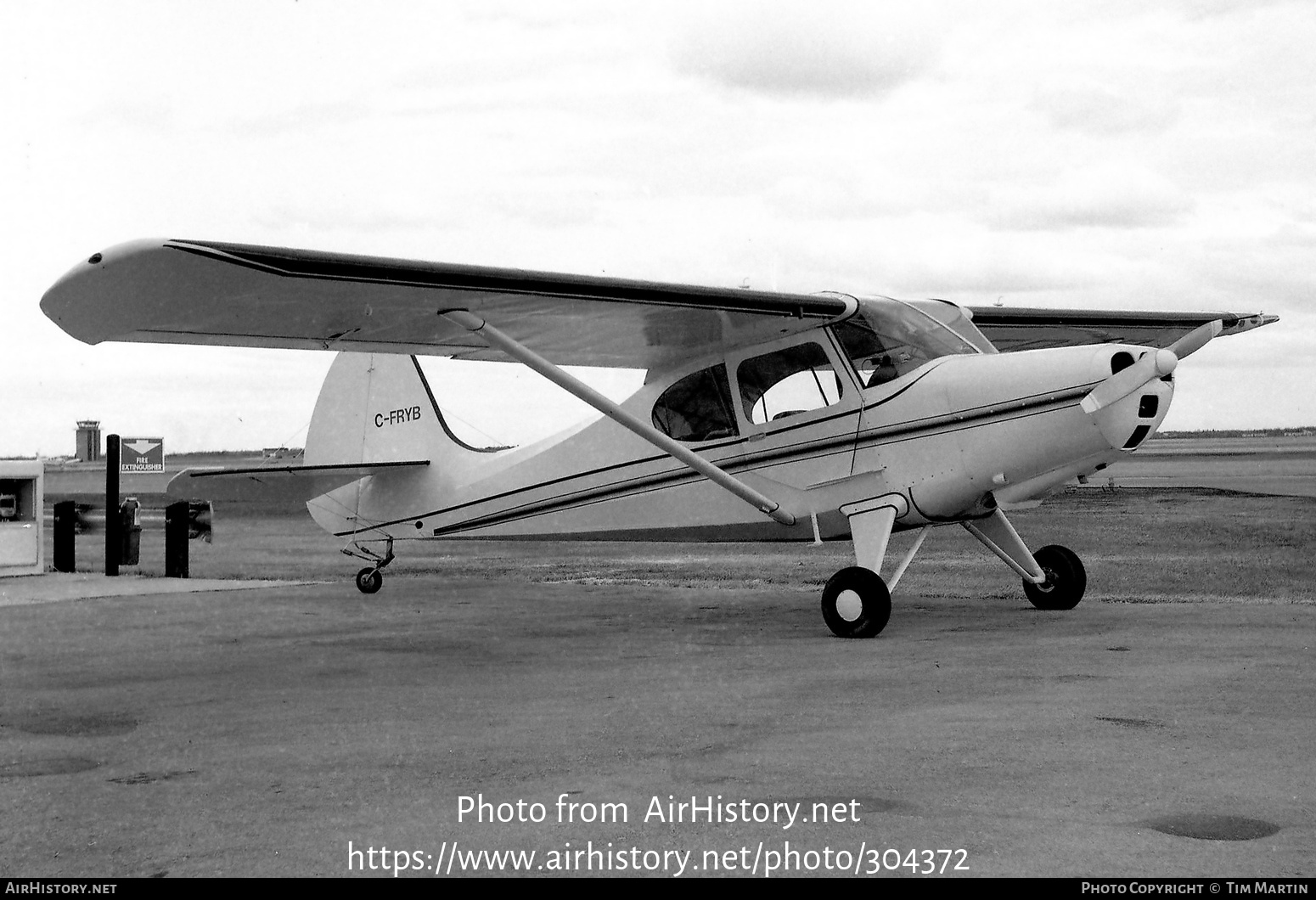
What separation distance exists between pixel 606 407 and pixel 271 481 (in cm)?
501

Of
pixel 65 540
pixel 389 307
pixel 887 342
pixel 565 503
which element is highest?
pixel 389 307

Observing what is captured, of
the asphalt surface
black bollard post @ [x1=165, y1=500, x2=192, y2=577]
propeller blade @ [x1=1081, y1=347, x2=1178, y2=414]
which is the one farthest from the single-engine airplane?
black bollard post @ [x1=165, y1=500, x2=192, y2=577]

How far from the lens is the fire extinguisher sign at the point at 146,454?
31.9 metres

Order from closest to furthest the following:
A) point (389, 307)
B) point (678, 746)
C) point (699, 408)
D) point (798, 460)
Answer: point (678, 746) < point (389, 307) < point (798, 460) < point (699, 408)

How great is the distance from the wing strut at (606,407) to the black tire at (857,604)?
0.96m

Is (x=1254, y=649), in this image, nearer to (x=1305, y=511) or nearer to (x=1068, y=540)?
(x=1068, y=540)

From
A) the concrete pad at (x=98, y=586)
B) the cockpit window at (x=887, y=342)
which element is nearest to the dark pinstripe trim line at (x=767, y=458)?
the cockpit window at (x=887, y=342)

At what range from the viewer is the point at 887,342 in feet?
33.1

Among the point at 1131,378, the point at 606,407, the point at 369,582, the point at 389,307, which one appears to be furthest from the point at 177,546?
the point at 1131,378

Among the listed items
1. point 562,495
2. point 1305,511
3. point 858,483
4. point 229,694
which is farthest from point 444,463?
point 1305,511

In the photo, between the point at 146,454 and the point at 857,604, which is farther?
the point at 146,454

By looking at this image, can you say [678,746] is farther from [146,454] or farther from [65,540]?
[146,454]

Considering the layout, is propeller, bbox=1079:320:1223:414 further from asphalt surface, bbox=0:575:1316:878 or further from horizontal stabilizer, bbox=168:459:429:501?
horizontal stabilizer, bbox=168:459:429:501
